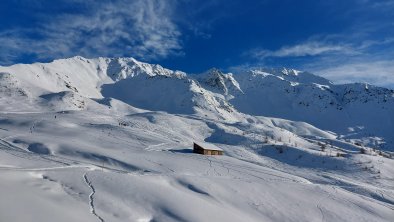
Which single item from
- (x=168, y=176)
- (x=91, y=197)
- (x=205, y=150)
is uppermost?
(x=205, y=150)

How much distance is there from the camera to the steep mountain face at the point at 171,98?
3868 inches

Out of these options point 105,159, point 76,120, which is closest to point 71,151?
point 105,159

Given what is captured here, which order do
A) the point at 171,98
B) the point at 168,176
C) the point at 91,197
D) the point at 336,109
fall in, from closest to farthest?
the point at 91,197
the point at 168,176
the point at 171,98
the point at 336,109

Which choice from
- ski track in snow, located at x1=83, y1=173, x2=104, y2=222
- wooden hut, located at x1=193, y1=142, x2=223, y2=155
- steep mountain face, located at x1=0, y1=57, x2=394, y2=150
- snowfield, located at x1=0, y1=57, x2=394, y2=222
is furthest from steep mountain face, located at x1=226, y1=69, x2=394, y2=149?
ski track in snow, located at x1=83, y1=173, x2=104, y2=222

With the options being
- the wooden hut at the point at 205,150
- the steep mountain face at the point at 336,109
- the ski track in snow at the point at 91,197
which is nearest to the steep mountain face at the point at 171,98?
the steep mountain face at the point at 336,109

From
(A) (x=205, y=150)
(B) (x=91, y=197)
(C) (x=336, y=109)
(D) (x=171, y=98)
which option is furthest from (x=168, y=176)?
(C) (x=336, y=109)

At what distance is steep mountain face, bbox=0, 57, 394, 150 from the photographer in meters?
98.2

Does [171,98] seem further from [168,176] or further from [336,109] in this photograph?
[168,176]

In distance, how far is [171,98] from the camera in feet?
433

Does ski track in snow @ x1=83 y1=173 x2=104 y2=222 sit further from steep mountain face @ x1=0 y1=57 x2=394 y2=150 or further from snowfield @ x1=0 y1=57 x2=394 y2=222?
→ steep mountain face @ x1=0 y1=57 x2=394 y2=150

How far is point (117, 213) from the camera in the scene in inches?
770

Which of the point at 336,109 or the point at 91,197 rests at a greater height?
the point at 336,109

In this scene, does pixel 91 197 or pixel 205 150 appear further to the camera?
pixel 205 150

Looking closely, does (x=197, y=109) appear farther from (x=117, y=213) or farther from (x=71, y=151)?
(x=117, y=213)
